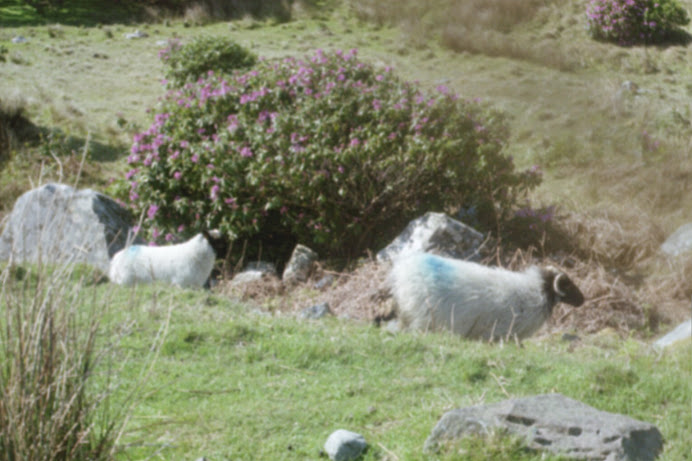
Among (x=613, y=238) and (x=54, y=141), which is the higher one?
(x=54, y=141)

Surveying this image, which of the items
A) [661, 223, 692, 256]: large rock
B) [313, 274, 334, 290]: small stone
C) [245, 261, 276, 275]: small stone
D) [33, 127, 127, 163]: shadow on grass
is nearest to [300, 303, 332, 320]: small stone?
[313, 274, 334, 290]: small stone

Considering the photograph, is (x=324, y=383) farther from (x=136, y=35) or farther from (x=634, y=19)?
(x=136, y=35)

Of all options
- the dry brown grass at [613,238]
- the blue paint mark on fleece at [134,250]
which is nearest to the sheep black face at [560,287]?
the dry brown grass at [613,238]

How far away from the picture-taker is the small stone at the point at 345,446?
12.4 feet

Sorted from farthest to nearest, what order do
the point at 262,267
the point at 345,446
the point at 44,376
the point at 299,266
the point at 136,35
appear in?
the point at 136,35, the point at 262,267, the point at 299,266, the point at 345,446, the point at 44,376

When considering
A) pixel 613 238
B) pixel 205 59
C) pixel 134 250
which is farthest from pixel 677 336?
pixel 205 59

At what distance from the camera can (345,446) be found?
380cm

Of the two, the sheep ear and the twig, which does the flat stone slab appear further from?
the twig

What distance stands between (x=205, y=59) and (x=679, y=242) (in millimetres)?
8125

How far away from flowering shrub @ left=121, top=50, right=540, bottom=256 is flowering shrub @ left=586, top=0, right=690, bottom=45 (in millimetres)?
6838

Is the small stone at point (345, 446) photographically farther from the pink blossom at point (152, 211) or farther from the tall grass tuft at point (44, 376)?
the pink blossom at point (152, 211)

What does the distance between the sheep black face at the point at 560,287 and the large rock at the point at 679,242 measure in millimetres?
3225

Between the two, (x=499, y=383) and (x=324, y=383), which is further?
(x=324, y=383)

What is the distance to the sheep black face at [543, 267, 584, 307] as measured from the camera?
6.64 meters
